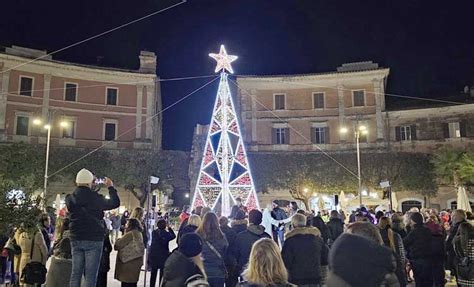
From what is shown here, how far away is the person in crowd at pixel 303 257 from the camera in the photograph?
5.65 metres

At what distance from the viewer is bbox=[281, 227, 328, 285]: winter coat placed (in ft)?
18.5

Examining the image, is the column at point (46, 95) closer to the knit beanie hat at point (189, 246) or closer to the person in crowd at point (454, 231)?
the person in crowd at point (454, 231)

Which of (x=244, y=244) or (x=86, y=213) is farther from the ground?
(x=86, y=213)

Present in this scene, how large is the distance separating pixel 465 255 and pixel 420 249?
100 centimetres

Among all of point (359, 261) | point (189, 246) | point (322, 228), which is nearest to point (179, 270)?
point (189, 246)

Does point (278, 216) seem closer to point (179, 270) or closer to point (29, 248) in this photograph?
point (29, 248)

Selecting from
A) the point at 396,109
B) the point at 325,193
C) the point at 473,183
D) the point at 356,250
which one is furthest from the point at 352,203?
the point at 356,250

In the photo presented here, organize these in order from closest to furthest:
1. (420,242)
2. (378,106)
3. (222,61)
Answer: (420,242) → (222,61) → (378,106)

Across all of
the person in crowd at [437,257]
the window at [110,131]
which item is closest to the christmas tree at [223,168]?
the person in crowd at [437,257]

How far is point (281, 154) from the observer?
120 ft

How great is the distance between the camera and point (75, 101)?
35438 millimetres

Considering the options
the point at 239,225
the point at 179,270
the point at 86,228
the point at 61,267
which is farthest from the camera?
the point at 239,225

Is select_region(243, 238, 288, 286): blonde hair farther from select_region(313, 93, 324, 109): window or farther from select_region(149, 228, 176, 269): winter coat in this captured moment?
select_region(313, 93, 324, 109): window

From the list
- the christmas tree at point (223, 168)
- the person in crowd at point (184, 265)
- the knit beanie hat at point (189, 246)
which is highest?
the christmas tree at point (223, 168)
